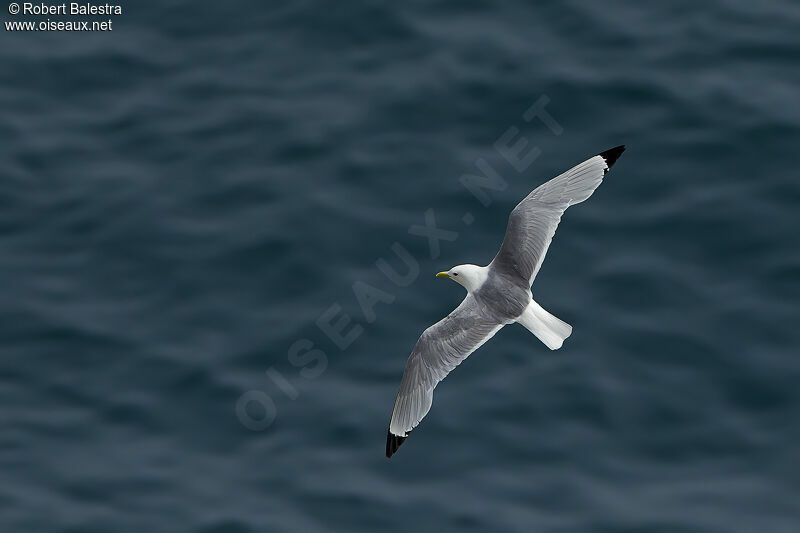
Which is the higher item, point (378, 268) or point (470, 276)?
point (470, 276)

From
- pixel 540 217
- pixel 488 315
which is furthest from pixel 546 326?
pixel 540 217

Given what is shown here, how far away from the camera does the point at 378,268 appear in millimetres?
24344

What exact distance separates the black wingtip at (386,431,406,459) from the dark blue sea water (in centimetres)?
166

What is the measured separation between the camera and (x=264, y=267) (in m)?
24.7

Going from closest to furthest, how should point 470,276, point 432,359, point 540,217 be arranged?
point 432,359 < point 470,276 < point 540,217

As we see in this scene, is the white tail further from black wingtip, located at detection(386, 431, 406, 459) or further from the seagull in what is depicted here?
black wingtip, located at detection(386, 431, 406, 459)

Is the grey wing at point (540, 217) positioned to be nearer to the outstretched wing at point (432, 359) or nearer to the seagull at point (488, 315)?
the seagull at point (488, 315)

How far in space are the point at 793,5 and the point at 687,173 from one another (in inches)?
178

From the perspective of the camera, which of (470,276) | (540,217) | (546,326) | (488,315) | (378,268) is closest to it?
(546,326)

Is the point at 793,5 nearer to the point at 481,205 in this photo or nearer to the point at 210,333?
the point at 481,205

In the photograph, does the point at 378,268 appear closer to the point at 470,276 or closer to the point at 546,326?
the point at 470,276

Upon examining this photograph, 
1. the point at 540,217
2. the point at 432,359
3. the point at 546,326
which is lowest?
the point at 432,359

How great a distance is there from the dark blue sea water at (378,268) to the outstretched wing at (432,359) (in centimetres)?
205

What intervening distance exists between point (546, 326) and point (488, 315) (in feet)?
2.51
